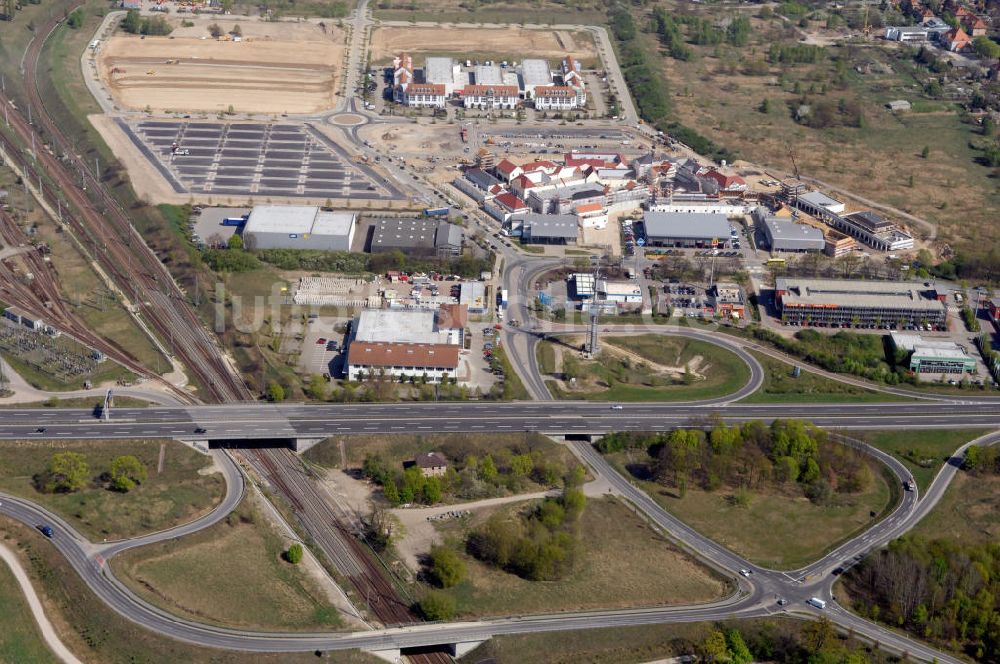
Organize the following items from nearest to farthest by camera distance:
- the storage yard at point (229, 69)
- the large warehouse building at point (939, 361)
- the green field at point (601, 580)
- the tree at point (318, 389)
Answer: the green field at point (601, 580), the tree at point (318, 389), the large warehouse building at point (939, 361), the storage yard at point (229, 69)

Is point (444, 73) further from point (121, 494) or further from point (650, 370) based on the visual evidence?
point (121, 494)

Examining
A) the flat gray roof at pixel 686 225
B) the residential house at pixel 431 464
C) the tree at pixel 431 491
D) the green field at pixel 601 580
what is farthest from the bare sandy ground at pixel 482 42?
the green field at pixel 601 580

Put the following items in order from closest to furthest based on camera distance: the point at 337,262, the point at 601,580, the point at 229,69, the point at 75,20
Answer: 1. the point at 601,580
2. the point at 337,262
3. the point at 229,69
4. the point at 75,20

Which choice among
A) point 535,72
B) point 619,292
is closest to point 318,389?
point 619,292

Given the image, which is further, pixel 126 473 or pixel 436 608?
pixel 126 473

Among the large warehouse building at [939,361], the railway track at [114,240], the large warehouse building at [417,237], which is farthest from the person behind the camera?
the large warehouse building at [417,237]

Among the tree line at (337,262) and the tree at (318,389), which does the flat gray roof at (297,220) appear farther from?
the tree at (318,389)
